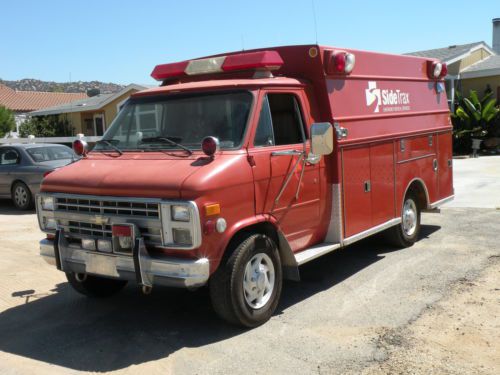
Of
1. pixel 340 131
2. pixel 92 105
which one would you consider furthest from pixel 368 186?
pixel 92 105

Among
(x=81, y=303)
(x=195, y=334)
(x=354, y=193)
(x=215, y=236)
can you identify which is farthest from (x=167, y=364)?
(x=354, y=193)

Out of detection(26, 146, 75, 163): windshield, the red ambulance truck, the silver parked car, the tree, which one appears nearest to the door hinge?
the red ambulance truck

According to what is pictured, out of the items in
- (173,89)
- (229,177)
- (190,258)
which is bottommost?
(190,258)

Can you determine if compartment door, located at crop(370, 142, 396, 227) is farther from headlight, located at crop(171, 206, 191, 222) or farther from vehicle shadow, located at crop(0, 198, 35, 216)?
vehicle shadow, located at crop(0, 198, 35, 216)

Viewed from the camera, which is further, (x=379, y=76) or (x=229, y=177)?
(x=379, y=76)

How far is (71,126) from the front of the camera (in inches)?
1266

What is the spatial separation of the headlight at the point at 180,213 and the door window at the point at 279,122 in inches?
42.8

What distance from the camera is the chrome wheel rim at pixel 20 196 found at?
1227 centimetres

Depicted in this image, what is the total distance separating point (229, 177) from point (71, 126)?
29.4 metres

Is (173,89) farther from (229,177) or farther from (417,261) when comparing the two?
(417,261)

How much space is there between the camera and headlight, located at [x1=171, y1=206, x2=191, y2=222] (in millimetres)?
4395

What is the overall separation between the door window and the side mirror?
18.0 inches

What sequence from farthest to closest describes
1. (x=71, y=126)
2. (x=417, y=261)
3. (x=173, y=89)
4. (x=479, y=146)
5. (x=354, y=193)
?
1. (x=71, y=126)
2. (x=479, y=146)
3. (x=417, y=261)
4. (x=354, y=193)
5. (x=173, y=89)

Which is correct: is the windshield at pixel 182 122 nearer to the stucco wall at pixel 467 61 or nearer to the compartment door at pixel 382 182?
the compartment door at pixel 382 182
